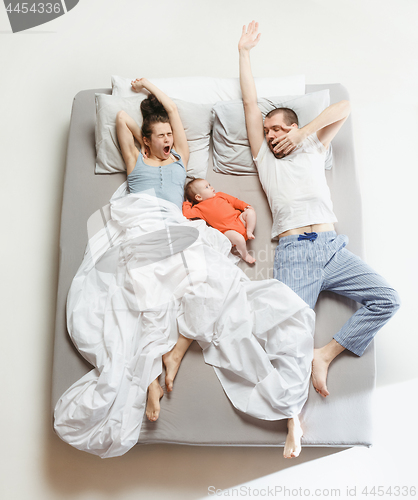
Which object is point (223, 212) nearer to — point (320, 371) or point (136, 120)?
point (136, 120)

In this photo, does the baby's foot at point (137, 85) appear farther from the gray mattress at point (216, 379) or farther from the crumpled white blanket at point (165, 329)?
the crumpled white blanket at point (165, 329)

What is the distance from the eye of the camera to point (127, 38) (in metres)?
2.56

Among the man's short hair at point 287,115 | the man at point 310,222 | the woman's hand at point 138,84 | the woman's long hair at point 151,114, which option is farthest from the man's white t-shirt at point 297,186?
the woman's hand at point 138,84

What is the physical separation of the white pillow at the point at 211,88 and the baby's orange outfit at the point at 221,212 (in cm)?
57

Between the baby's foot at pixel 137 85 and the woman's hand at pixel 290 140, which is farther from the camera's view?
the baby's foot at pixel 137 85

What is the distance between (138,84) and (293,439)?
5.83 feet

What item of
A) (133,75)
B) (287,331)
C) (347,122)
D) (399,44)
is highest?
(399,44)

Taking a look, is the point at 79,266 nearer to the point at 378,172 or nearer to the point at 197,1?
the point at 378,172

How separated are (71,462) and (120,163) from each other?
4.61 feet

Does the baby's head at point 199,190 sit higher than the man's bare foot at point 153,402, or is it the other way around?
the baby's head at point 199,190

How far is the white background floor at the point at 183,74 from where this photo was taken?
68.5 inches

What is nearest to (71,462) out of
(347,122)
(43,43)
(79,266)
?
(79,266)

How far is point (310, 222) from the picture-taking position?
179 cm

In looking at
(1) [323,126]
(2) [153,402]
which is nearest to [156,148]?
(1) [323,126]
